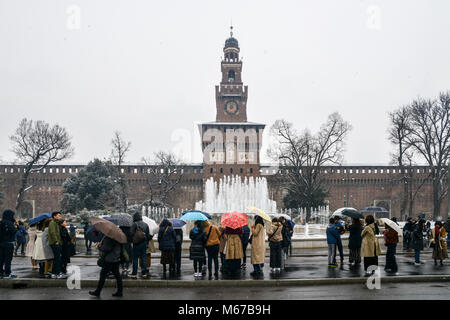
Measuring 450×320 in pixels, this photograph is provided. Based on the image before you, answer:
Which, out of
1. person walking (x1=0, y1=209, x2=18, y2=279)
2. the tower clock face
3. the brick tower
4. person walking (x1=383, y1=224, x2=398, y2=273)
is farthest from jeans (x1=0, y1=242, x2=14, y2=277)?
Result: the tower clock face

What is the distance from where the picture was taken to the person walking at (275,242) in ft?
37.4

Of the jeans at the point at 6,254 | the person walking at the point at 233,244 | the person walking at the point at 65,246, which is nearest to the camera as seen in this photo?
the jeans at the point at 6,254

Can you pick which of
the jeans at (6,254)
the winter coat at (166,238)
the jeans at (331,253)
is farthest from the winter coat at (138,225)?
Result: the jeans at (331,253)

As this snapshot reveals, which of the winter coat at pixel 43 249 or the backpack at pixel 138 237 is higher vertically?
the backpack at pixel 138 237

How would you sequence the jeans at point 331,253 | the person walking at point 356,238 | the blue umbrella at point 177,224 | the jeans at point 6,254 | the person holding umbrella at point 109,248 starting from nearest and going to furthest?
the person holding umbrella at point 109,248 < the jeans at point 6,254 < the blue umbrella at point 177,224 < the jeans at point 331,253 < the person walking at point 356,238

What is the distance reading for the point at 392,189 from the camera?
205 feet

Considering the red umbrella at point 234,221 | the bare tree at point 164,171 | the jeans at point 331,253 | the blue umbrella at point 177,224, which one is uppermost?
the bare tree at point 164,171

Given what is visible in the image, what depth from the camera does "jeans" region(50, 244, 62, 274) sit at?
34.6ft

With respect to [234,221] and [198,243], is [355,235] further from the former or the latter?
[198,243]

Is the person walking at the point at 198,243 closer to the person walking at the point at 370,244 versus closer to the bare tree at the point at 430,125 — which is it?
the person walking at the point at 370,244

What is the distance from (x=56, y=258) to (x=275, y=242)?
483 cm

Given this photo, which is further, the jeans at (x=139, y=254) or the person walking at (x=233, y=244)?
the person walking at (x=233, y=244)

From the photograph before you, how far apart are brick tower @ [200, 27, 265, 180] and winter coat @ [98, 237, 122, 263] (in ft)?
171

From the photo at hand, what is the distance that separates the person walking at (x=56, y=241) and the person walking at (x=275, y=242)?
15.2ft
